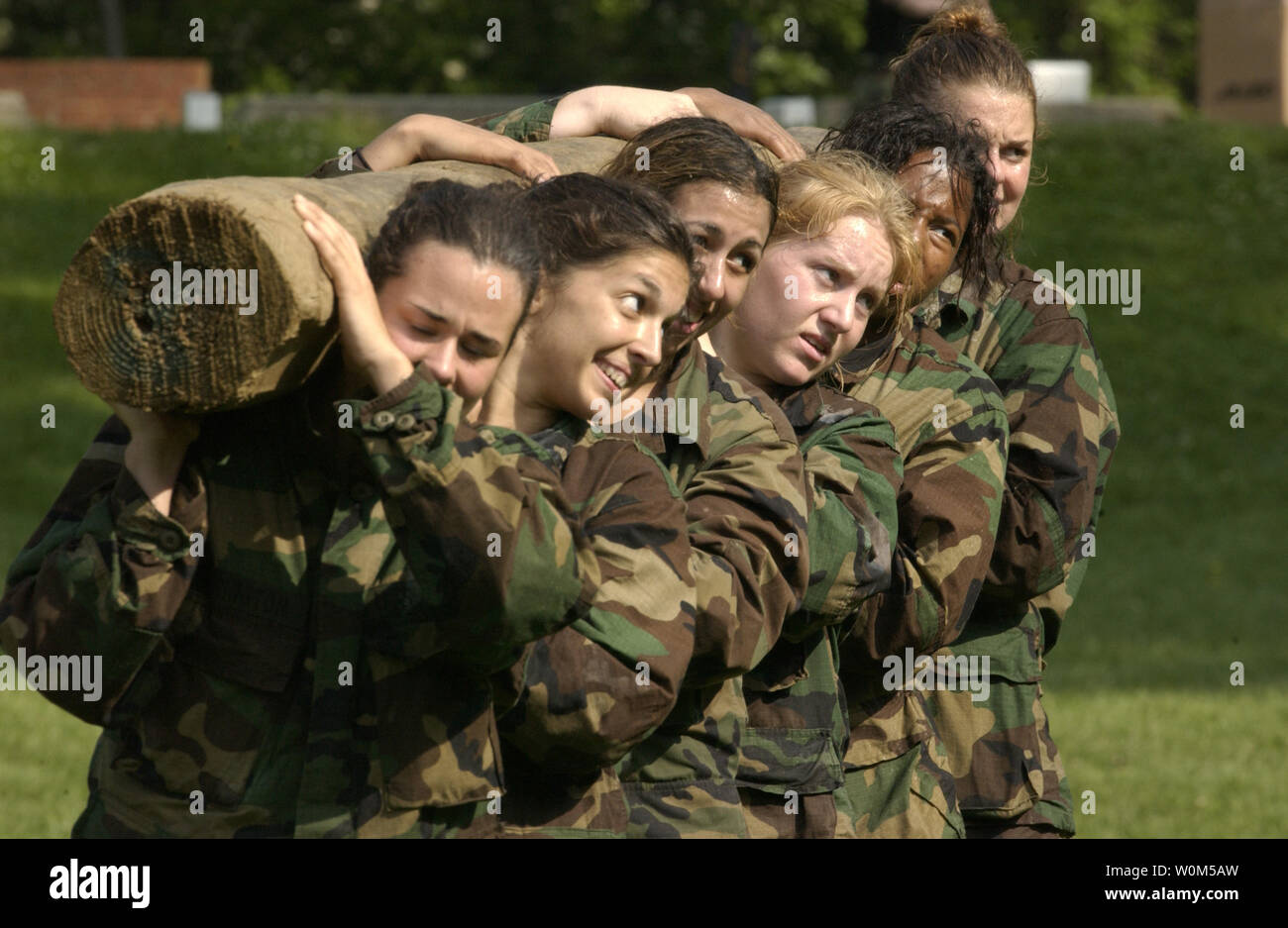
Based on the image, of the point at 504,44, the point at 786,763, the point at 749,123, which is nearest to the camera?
the point at 786,763

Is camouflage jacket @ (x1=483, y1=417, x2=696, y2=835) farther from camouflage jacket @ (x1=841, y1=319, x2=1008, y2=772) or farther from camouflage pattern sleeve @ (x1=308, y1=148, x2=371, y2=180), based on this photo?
camouflage jacket @ (x1=841, y1=319, x2=1008, y2=772)

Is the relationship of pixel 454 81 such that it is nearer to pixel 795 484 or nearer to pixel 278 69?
pixel 278 69

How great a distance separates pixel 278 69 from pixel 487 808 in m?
30.7

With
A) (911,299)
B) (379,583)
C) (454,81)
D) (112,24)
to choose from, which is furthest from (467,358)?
(112,24)

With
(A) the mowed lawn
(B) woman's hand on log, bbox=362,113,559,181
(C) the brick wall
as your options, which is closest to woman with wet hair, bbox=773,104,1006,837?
(B) woman's hand on log, bbox=362,113,559,181

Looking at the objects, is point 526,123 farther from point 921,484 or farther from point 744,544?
point 744,544

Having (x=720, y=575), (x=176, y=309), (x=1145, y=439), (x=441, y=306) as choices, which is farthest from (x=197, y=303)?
(x=1145, y=439)

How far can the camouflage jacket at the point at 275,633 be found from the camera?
272 cm

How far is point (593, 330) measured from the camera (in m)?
3.02

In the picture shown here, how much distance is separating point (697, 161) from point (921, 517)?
2.87 ft

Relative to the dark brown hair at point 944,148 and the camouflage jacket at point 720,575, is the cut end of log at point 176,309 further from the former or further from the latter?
the dark brown hair at point 944,148

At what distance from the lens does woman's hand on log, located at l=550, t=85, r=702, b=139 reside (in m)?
3.91

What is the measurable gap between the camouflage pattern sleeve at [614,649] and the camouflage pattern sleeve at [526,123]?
1.17 m

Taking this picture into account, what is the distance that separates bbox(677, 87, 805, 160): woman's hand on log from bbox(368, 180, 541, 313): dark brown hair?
120 cm
